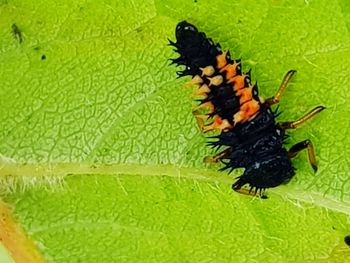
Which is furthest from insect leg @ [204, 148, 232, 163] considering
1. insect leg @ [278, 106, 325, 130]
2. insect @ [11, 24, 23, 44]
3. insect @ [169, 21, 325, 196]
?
insect @ [11, 24, 23, 44]

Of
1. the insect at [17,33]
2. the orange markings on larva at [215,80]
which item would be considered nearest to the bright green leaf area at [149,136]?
the insect at [17,33]

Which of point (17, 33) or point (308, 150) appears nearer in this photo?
point (308, 150)

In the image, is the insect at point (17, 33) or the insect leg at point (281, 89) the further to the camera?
the insect at point (17, 33)

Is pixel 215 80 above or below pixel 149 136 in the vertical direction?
above

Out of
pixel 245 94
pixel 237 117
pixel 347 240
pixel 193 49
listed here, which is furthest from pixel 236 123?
pixel 347 240

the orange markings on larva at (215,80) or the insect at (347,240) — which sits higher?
the orange markings on larva at (215,80)

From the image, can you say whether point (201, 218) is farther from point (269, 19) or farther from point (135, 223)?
point (269, 19)

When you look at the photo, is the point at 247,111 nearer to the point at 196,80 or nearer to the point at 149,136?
the point at 196,80

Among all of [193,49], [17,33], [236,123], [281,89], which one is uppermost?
[17,33]

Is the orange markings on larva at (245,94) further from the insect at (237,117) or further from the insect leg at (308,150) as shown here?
the insect leg at (308,150)
